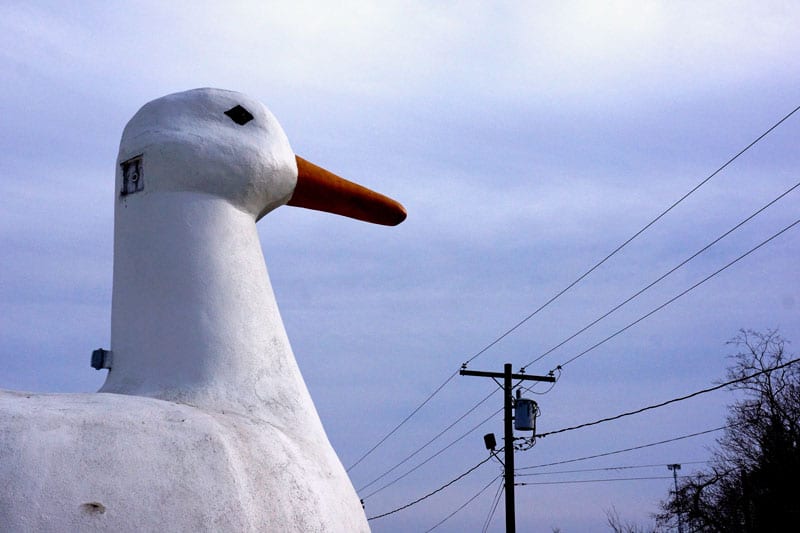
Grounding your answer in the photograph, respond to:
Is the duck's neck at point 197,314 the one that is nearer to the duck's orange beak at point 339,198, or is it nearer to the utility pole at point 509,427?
the duck's orange beak at point 339,198

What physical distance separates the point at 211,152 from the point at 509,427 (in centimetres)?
1490

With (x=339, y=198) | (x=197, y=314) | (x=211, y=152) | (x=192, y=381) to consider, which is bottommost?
(x=192, y=381)

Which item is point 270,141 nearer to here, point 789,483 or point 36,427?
point 36,427

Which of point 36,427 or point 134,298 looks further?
point 134,298

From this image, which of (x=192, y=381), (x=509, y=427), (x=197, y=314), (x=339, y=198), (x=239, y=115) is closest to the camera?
(x=192, y=381)

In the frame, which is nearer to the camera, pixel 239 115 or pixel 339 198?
pixel 239 115

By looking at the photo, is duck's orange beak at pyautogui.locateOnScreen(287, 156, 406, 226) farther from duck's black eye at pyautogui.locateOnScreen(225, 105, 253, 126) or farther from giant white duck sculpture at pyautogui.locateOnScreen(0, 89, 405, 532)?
duck's black eye at pyautogui.locateOnScreen(225, 105, 253, 126)

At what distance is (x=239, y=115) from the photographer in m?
6.26

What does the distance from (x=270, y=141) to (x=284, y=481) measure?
7.57 feet

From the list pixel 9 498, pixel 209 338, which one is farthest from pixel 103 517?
pixel 209 338

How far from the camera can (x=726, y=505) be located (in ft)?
74.7

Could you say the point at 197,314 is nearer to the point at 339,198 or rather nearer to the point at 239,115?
the point at 239,115

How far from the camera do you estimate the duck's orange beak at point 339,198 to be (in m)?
6.73

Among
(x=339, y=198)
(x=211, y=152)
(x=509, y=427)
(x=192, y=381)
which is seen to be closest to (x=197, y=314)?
(x=192, y=381)
